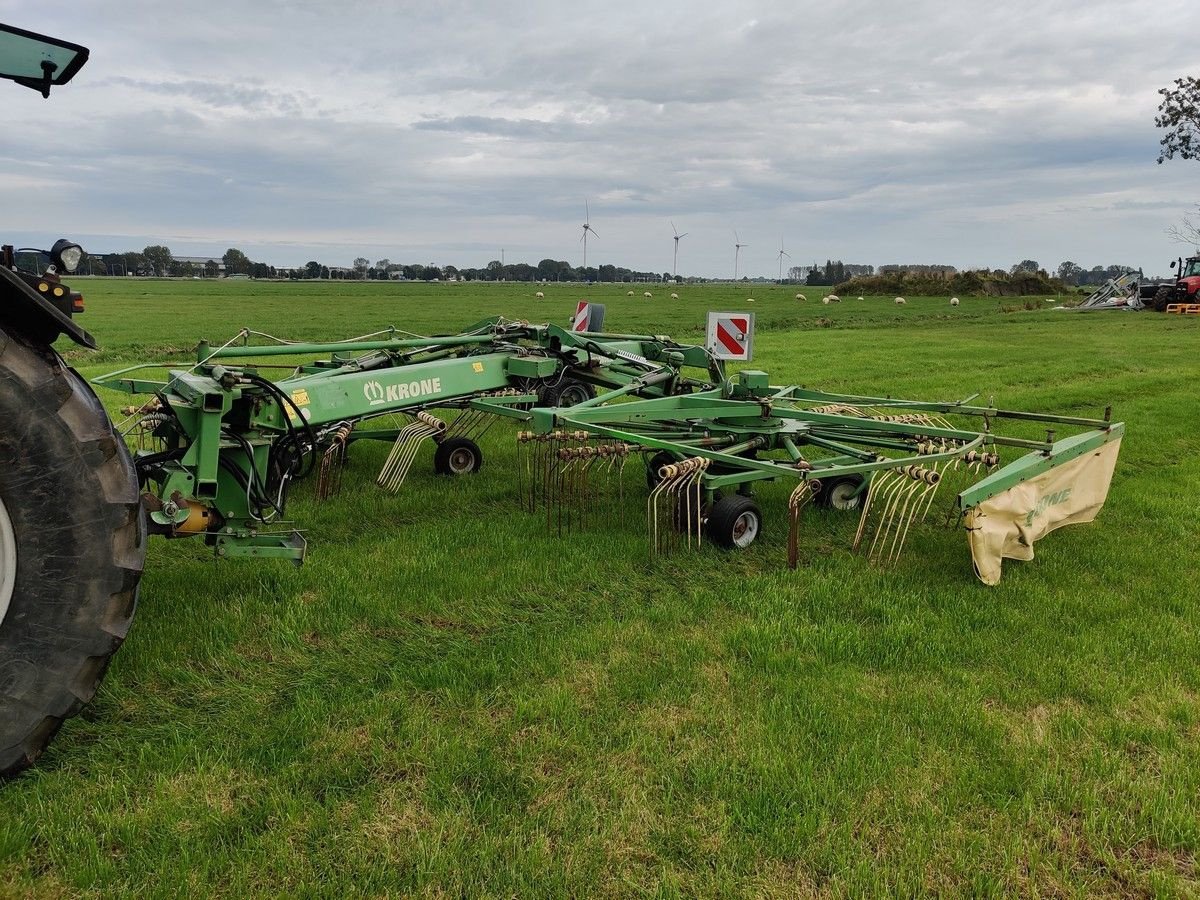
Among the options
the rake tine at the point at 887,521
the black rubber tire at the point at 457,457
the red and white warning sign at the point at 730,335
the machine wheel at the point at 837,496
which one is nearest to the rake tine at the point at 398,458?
the black rubber tire at the point at 457,457

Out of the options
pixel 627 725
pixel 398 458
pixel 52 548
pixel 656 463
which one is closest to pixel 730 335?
pixel 656 463

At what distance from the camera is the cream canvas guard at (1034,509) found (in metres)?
4.71

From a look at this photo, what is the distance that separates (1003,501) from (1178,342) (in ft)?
66.0

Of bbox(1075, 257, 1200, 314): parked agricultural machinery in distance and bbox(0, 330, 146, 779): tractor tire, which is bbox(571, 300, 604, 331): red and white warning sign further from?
bbox(1075, 257, 1200, 314): parked agricultural machinery in distance

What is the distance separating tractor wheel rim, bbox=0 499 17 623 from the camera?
2570mm

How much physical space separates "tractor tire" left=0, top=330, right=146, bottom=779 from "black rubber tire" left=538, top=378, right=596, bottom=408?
4.95m

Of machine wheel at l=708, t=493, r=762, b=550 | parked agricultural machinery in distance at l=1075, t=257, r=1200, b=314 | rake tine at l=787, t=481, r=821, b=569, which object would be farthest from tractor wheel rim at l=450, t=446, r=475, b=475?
parked agricultural machinery in distance at l=1075, t=257, r=1200, b=314

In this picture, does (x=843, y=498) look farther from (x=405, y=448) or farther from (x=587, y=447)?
(x=405, y=448)

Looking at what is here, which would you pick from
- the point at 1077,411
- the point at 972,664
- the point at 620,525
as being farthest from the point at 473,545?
the point at 1077,411

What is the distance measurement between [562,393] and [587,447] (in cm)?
154

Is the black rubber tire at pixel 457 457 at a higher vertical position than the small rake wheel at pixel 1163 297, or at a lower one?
lower

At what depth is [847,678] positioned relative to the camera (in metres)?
3.63

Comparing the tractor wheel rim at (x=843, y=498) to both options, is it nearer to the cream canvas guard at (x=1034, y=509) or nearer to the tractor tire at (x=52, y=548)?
the cream canvas guard at (x=1034, y=509)

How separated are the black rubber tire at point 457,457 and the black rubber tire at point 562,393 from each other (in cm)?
76
